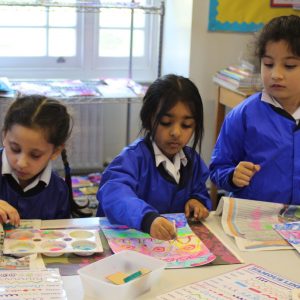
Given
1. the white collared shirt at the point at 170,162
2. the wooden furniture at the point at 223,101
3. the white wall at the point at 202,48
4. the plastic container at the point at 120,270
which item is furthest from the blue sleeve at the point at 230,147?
the white wall at the point at 202,48

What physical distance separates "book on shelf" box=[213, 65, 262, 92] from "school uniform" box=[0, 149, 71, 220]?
4.77ft

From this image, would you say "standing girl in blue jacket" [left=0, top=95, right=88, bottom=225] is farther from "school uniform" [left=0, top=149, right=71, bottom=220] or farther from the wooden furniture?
the wooden furniture

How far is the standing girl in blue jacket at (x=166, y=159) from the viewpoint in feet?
4.73

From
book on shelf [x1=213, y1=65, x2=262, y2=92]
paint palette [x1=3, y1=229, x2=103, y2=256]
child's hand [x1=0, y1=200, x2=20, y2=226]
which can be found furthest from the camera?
book on shelf [x1=213, y1=65, x2=262, y2=92]

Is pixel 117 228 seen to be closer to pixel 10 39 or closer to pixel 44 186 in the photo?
pixel 44 186

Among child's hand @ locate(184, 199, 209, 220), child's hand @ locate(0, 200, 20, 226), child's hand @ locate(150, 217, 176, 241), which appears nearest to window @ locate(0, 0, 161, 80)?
child's hand @ locate(184, 199, 209, 220)

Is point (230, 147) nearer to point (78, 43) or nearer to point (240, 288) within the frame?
point (240, 288)

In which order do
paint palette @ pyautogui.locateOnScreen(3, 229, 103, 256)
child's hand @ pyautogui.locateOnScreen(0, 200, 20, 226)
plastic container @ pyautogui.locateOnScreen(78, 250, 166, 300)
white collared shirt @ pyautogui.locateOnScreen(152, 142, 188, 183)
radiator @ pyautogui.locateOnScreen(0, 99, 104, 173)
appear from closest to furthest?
1. plastic container @ pyautogui.locateOnScreen(78, 250, 166, 300)
2. paint palette @ pyautogui.locateOnScreen(3, 229, 103, 256)
3. child's hand @ pyautogui.locateOnScreen(0, 200, 20, 226)
4. white collared shirt @ pyautogui.locateOnScreen(152, 142, 188, 183)
5. radiator @ pyautogui.locateOnScreen(0, 99, 104, 173)

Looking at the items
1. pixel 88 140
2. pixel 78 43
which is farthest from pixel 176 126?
pixel 78 43

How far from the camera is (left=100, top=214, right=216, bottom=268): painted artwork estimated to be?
1199mm

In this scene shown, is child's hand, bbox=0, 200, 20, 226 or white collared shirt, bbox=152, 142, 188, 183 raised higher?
white collared shirt, bbox=152, 142, 188, 183

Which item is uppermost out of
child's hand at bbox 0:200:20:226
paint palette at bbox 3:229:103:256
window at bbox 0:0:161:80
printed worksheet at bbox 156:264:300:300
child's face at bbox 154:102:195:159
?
window at bbox 0:0:161:80

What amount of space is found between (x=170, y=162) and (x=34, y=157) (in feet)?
1.21

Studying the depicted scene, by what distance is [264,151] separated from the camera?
159 cm
